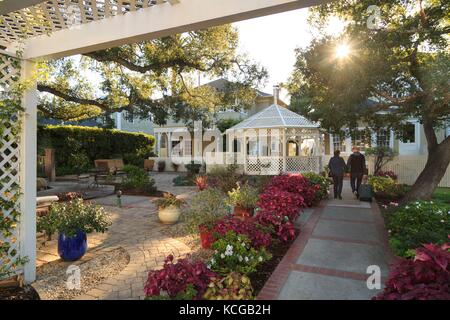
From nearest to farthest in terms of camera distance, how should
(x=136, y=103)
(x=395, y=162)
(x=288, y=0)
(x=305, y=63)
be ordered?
(x=288, y=0)
(x=305, y=63)
(x=136, y=103)
(x=395, y=162)

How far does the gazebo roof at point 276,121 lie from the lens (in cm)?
1730

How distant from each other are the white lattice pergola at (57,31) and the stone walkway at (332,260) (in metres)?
3.37

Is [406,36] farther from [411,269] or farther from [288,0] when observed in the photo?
[411,269]

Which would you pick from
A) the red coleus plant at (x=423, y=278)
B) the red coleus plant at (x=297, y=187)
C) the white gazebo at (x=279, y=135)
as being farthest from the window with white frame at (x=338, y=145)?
the red coleus plant at (x=423, y=278)

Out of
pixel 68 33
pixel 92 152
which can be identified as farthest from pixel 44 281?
pixel 92 152

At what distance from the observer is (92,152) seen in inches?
841

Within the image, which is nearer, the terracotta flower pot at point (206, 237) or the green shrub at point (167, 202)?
the terracotta flower pot at point (206, 237)

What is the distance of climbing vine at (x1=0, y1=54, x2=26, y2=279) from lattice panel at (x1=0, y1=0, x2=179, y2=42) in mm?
504

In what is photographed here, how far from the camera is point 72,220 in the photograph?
16.3 ft

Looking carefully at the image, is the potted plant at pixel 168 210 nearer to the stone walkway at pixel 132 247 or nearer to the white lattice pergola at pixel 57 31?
the stone walkway at pixel 132 247

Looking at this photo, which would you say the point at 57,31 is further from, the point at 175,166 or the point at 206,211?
the point at 175,166

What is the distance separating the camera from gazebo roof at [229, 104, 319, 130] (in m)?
17.3

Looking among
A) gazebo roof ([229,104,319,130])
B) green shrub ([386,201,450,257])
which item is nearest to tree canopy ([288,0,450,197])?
green shrub ([386,201,450,257])
